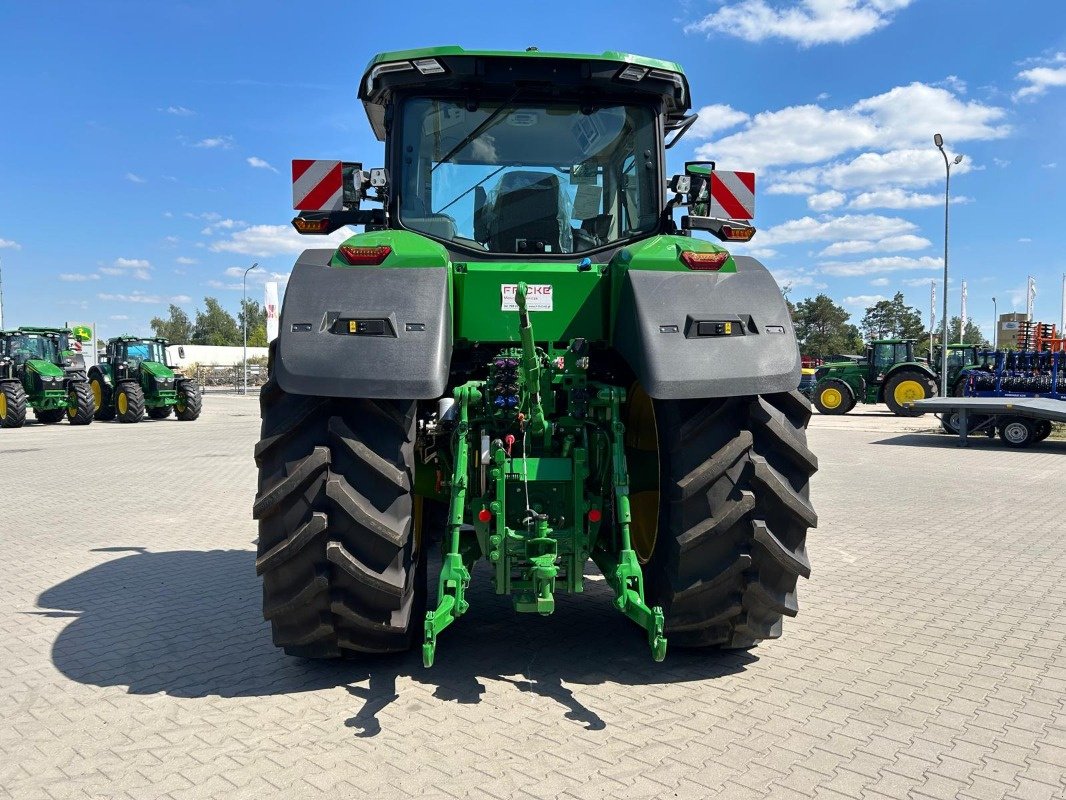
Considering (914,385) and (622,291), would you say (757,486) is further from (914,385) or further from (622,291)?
(914,385)

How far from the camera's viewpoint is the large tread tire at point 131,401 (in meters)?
23.0

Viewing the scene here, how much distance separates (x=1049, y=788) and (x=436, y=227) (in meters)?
3.70

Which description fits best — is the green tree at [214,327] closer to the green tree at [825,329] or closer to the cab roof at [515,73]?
the green tree at [825,329]

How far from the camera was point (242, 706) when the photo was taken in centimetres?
346

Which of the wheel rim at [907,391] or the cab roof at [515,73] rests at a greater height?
the cab roof at [515,73]

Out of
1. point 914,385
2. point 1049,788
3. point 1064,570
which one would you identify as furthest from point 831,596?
point 914,385

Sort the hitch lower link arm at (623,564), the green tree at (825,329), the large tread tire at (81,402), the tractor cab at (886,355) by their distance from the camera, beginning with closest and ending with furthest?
the hitch lower link arm at (623,564), the large tread tire at (81,402), the tractor cab at (886,355), the green tree at (825,329)

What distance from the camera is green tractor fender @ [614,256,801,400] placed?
3377 mm

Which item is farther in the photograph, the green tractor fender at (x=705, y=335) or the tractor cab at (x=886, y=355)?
the tractor cab at (x=886, y=355)

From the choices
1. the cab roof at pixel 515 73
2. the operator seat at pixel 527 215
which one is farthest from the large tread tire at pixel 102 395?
the operator seat at pixel 527 215

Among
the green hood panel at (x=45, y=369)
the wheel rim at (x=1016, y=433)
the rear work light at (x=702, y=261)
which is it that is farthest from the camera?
the green hood panel at (x=45, y=369)

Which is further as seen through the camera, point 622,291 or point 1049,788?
point 622,291

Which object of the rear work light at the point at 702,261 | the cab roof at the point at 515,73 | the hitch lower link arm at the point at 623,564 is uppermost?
the cab roof at the point at 515,73

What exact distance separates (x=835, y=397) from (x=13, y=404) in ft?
80.5
